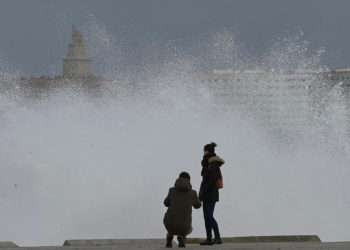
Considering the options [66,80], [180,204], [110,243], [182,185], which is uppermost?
[66,80]

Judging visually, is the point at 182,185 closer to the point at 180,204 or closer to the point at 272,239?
the point at 180,204

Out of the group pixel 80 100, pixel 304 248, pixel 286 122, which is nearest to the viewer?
pixel 304 248

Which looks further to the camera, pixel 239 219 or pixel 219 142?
pixel 219 142

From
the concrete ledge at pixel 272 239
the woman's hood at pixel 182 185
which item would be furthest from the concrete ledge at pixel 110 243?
the woman's hood at pixel 182 185

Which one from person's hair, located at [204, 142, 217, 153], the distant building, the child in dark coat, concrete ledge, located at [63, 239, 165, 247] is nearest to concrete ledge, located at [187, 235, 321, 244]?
concrete ledge, located at [63, 239, 165, 247]

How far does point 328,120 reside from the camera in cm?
3797

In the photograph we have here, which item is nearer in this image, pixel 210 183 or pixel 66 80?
Result: pixel 210 183

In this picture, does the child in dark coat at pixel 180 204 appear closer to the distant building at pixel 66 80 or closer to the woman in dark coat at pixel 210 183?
the woman in dark coat at pixel 210 183

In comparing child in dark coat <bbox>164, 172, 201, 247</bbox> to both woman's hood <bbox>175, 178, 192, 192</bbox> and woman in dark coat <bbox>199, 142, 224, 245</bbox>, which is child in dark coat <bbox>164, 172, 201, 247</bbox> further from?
woman in dark coat <bbox>199, 142, 224, 245</bbox>

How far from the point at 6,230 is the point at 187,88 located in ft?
39.8

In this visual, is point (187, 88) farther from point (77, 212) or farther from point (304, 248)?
point (304, 248)

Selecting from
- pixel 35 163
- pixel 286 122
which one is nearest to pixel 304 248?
pixel 35 163

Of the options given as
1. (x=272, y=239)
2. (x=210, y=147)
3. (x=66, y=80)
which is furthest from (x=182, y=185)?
(x=66, y=80)

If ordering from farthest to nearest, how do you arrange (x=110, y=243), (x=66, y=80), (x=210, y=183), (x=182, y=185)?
(x=66, y=80), (x=110, y=243), (x=210, y=183), (x=182, y=185)
